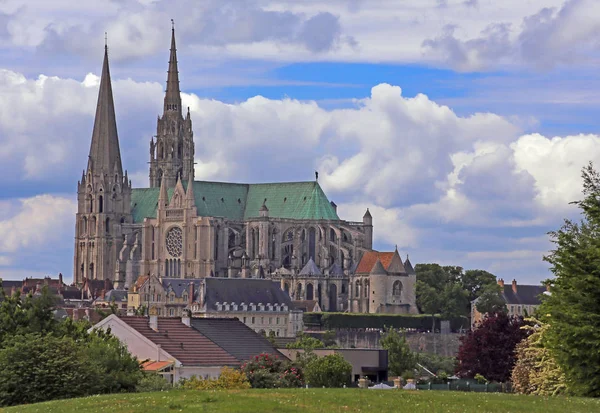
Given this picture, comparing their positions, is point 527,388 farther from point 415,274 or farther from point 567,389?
point 415,274

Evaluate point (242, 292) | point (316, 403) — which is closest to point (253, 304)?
point (242, 292)

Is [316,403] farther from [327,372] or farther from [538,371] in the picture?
[327,372]

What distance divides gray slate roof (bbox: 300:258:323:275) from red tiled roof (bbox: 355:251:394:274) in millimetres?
5061

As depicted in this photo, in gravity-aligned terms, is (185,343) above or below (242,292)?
below

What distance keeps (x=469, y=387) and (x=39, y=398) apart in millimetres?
22776

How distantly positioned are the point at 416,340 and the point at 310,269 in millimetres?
28471

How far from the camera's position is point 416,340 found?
169 m

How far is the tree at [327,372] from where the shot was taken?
72375mm

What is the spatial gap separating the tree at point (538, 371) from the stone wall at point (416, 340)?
98.8 meters

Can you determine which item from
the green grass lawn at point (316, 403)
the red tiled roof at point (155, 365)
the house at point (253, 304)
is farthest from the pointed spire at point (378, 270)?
the green grass lawn at point (316, 403)

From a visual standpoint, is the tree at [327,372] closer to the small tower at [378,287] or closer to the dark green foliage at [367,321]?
the dark green foliage at [367,321]

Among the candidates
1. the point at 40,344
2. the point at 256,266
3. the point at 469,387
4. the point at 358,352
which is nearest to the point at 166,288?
the point at 256,266

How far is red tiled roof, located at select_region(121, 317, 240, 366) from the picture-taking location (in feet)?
249

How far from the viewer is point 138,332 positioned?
76.7 m
